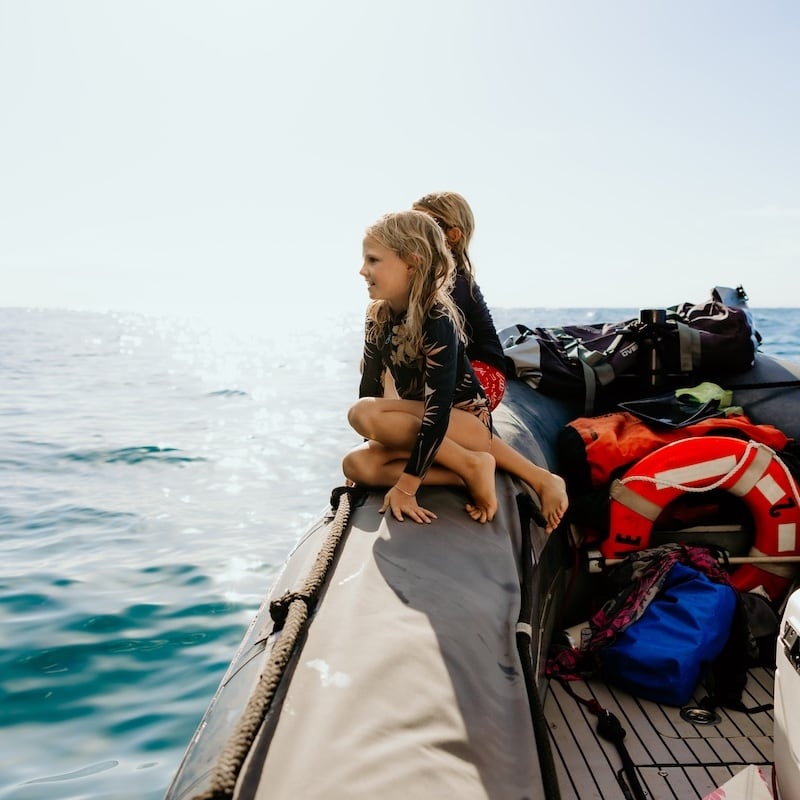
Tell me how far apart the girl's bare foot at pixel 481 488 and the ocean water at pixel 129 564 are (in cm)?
145

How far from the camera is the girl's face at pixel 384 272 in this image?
206 cm

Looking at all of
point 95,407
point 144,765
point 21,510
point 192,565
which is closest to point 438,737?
point 144,765

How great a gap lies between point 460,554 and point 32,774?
70.3 inches

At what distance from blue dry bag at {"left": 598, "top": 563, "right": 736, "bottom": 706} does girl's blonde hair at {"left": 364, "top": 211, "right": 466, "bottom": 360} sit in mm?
1137

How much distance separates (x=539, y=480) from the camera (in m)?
2.41

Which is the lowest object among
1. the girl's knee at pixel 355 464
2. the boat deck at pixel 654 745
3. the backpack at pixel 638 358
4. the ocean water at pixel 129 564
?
the ocean water at pixel 129 564

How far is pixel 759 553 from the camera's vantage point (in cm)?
268

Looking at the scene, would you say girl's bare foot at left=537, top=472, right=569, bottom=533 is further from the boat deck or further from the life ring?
the boat deck

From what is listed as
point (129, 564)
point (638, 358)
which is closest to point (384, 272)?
point (638, 358)

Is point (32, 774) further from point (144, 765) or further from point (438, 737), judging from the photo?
point (438, 737)

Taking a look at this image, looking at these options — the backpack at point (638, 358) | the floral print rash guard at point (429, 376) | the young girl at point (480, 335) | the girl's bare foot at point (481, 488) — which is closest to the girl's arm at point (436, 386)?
the floral print rash guard at point (429, 376)

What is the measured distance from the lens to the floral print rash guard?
2.02m

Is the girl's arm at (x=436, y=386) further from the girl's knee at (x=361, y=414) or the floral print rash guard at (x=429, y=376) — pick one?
the girl's knee at (x=361, y=414)

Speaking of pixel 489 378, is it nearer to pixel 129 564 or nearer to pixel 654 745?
pixel 654 745
